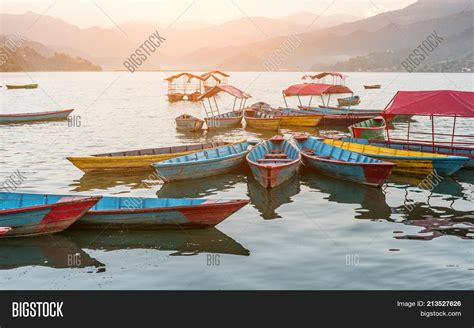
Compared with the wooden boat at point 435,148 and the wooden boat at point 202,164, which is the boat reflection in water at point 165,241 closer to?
the wooden boat at point 202,164

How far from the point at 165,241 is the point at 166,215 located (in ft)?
2.69

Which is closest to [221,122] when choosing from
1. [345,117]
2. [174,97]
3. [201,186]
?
[345,117]

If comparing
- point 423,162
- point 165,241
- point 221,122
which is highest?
point 221,122

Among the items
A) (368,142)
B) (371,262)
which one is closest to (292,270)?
(371,262)

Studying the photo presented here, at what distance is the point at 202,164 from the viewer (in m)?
21.7

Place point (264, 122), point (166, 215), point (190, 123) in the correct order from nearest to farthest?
point (166, 215)
point (264, 122)
point (190, 123)

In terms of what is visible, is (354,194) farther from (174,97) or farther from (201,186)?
(174,97)

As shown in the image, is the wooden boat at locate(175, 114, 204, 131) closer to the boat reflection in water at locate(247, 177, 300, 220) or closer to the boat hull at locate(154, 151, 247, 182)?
the boat hull at locate(154, 151, 247, 182)

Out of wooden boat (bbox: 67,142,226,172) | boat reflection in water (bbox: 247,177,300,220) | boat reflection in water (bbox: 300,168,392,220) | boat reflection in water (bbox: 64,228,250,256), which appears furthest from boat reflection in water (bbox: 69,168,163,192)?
boat reflection in water (bbox: 300,168,392,220)

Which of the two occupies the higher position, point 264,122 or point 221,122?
point 221,122

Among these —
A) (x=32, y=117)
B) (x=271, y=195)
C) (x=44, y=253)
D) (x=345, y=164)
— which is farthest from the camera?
(x=32, y=117)
